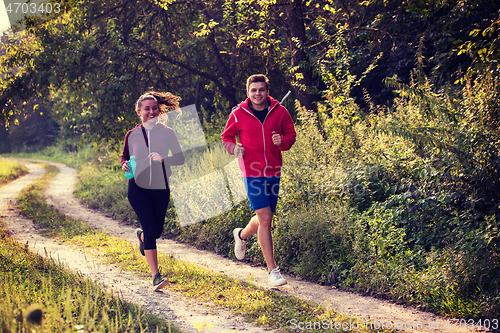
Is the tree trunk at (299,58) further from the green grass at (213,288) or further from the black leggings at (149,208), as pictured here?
the black leggings at (149,208)

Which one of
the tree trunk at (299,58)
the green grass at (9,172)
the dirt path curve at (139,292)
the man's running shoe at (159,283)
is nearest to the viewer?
the dirt path curve at (139,292)

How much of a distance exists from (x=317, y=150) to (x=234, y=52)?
7201mm


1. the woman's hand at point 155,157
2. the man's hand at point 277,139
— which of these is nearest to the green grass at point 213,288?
the woman's hand at point 155,157

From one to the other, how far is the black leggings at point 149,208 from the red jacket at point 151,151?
0.09m

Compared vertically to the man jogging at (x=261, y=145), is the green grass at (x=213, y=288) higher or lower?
lower

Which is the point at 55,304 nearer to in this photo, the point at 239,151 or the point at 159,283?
the point at 159,283

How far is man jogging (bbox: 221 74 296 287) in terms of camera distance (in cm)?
479

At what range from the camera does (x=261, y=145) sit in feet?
15.7

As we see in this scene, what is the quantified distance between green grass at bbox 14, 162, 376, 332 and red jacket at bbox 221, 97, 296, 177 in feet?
4.61

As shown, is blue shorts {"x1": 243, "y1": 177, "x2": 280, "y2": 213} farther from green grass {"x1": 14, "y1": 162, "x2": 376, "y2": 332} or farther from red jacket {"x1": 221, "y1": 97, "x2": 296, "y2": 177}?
green grass {"x1": 14, "y1": 162, "x2": 376, "y2": 332}

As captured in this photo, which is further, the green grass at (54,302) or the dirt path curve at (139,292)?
the dirt path curve at (139,292)

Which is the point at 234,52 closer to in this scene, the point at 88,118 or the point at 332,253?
the point at 88,118

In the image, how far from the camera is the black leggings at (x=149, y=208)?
16.2ft

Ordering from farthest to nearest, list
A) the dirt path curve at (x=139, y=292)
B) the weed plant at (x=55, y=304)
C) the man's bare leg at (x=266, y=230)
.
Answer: the man's bare leg at (x=266, y=230) < the dirt path curve at (x=139, y=292) < the weed plant at (x=55, y=304)
